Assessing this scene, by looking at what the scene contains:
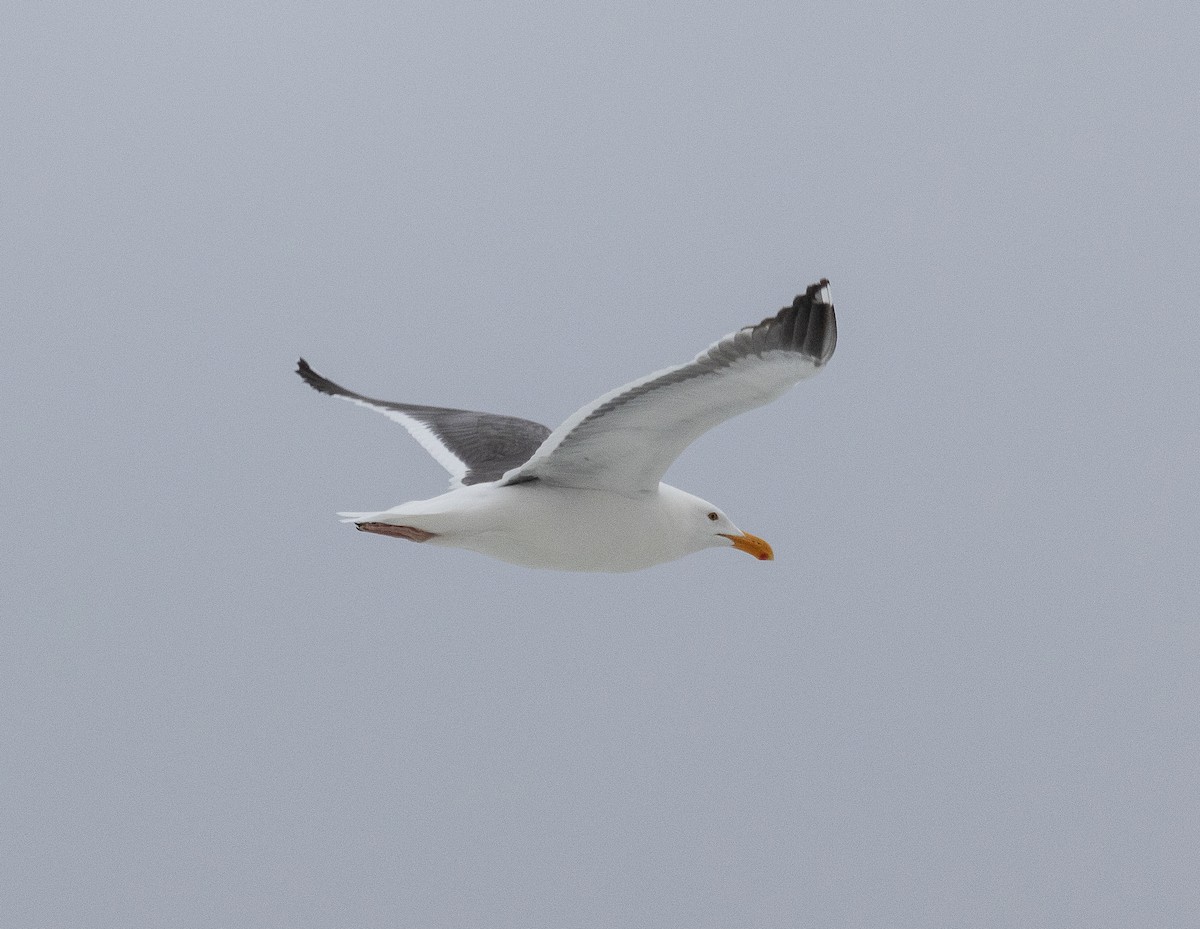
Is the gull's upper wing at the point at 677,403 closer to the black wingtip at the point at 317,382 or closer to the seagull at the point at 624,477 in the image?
the seagull at the point at 624,477

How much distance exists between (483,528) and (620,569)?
558 mm

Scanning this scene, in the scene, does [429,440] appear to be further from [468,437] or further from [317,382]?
[317,382]

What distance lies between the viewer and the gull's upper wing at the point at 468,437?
5.62 metres

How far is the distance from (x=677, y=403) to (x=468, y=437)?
1.75 metres

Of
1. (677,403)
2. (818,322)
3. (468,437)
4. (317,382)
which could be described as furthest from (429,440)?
(818,322)

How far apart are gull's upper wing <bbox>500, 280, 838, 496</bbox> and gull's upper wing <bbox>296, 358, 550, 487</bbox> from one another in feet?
2.27

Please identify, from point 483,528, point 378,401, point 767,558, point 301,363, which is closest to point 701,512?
point 767,558

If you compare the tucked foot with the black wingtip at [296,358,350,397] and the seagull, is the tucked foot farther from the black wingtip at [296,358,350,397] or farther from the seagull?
the black wingtip at [296,358,350,397]

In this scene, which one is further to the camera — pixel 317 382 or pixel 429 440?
pixel 317 382

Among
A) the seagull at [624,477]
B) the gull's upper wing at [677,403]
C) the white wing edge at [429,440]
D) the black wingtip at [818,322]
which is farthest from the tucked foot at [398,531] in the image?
the black wingtip at [818,322]

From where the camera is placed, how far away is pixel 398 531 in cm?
478

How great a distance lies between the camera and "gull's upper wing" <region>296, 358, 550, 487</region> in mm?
5625

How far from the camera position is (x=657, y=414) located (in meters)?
4.44

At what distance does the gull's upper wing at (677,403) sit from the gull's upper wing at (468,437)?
691 millimetres
